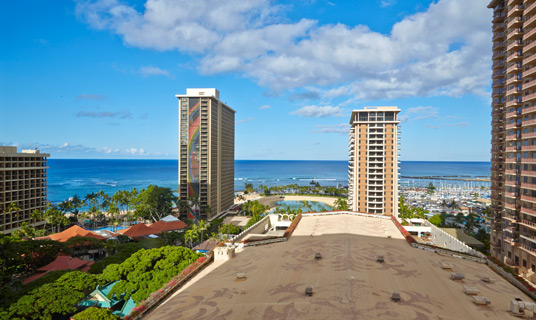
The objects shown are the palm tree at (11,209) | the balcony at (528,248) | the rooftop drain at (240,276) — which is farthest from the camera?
the palm tree at (11,209)

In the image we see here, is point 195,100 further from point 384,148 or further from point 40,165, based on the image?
point 384,148

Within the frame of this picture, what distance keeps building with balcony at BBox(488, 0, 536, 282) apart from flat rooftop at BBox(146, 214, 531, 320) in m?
18.7

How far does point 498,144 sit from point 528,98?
513 inches

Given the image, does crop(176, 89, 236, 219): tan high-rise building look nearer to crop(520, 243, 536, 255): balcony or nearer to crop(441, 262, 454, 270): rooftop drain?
crop(441, 262, 454, 270): rooftop drain

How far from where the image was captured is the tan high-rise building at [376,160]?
292 ft

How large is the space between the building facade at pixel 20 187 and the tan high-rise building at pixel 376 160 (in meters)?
88.7

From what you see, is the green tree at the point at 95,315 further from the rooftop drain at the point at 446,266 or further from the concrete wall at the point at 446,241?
the concrete wall at the point at 446,241

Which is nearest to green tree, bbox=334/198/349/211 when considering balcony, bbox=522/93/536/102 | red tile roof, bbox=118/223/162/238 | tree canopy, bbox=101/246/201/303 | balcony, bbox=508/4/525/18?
red tile roof, bbox=118/223/162/238

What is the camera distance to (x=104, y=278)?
1411 inches

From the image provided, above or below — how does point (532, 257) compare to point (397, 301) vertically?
below

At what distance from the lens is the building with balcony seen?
4203cm

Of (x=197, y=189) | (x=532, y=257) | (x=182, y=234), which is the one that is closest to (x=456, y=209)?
(x=532, y=257)

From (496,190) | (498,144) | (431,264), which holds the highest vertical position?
(498,144)

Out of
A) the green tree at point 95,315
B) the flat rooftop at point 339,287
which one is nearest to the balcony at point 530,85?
the flat rooftop at point 339,287
